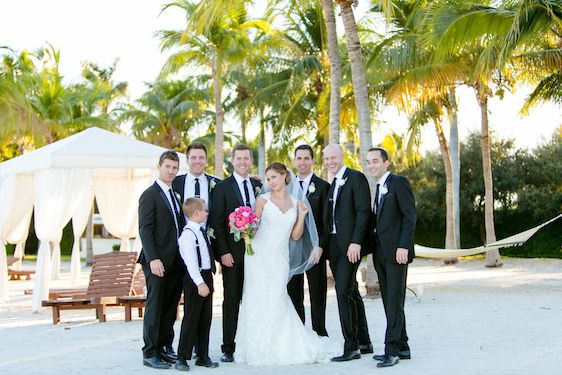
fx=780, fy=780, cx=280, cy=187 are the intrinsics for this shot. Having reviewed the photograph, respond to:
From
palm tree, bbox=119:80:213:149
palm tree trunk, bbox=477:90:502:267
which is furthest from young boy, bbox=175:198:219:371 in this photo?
palm tree, bbox=119:80:213:149

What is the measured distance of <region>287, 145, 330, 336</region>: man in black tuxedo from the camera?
23.6 ft

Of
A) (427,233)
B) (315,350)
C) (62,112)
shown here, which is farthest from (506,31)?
(62,112)

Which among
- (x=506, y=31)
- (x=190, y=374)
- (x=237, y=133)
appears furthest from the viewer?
(x=237, y=133)

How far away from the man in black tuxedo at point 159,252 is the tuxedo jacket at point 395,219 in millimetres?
1736

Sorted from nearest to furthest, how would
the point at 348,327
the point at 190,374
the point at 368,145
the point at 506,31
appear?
the point at 190,374 < the point at 348,327 < the point at 368,145 < the point at 506,31

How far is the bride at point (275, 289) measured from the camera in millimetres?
6703

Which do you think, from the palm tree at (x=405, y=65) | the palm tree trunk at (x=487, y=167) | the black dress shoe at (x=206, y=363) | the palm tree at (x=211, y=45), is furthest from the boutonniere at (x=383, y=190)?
the palm tree trunk at (x=487, y=167)

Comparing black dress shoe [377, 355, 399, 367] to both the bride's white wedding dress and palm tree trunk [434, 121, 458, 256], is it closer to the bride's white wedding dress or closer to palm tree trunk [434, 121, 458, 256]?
the bride's white wedding dress

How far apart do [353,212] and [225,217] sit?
114 centimetres

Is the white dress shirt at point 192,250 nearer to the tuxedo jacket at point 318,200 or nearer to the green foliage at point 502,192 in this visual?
the tuxedo jacket at point 318,200

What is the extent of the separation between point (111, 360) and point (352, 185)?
2742 millimetres

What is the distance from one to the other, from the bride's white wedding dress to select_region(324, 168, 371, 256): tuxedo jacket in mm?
415

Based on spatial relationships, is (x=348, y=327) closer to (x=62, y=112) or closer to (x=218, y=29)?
(x=218, y=29)

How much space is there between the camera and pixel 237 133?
36.7 meters
